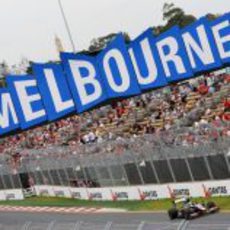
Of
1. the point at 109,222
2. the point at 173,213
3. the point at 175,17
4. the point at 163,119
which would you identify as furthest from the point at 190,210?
the point at 175,17

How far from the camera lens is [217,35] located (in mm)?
36094

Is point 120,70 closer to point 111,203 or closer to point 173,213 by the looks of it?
point 111,203

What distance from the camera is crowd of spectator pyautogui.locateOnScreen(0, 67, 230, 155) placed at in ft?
92.6

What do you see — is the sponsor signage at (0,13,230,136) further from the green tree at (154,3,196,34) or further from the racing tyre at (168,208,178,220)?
the green tree at (154,3,196,34)

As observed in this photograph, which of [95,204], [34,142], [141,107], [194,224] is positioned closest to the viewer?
[194,224]

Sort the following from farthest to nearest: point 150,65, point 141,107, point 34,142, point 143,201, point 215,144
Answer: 1. point 34,142
2. point 141,107
3. point 150,65
4. point 143,201
5. point 215,144

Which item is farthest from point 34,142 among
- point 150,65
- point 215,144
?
point 215,144

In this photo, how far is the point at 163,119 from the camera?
37.6m

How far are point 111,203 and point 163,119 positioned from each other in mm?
5697

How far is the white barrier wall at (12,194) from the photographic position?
4434cm

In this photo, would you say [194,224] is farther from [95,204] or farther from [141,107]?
[141,107]

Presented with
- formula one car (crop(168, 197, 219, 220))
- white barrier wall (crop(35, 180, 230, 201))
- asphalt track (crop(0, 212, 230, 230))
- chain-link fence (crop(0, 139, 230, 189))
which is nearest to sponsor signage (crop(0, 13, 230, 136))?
chain-link fence (crop(0, 139, 230, 189))

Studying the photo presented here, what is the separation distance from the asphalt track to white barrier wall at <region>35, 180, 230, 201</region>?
1691 mm

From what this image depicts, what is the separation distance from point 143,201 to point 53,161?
797 centimetres
